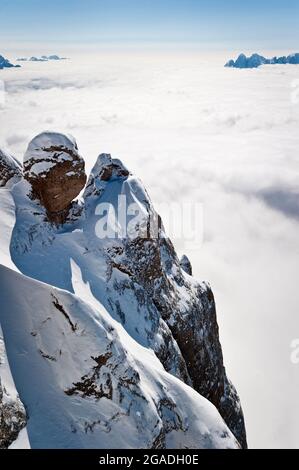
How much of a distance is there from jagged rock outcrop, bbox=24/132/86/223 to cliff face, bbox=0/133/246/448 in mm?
119

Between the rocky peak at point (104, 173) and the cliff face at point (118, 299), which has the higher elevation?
the rocky peak at point (104, 173)

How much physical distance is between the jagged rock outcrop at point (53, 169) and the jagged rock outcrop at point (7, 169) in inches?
48.6

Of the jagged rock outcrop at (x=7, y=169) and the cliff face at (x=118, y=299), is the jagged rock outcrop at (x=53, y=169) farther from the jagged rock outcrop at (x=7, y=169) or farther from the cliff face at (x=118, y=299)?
the jagged rock outcrop at (x=7, y=169)

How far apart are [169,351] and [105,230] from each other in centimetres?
1618

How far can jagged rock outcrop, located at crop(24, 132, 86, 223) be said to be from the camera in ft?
139

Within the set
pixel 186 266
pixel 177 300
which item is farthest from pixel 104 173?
pixel 186 266

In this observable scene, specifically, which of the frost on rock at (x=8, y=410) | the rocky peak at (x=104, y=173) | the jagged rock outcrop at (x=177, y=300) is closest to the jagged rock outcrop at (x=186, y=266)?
the jagged rock outcrop at (x=177, y=300)

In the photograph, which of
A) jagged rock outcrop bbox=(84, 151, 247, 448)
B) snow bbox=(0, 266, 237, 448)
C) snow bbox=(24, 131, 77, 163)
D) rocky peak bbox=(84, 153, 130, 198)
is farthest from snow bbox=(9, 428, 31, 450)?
rocky peak bbox=(84, 153, 130, 198)

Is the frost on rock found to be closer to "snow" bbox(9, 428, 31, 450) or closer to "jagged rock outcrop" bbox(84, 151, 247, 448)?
"snow" bbox(9, 428, 31, 450)

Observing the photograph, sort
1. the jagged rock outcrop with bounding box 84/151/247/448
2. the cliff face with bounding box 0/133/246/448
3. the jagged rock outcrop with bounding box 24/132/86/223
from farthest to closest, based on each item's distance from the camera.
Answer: the jagged rock outcrop with bounding box 84/151/247/448 < the jagged rock outcrop with bounding box 24/132/86/223 < the cliff face with bounding box 0/133/246/448

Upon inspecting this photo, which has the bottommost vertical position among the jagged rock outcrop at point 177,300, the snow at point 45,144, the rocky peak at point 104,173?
the jagged rock outcrop at point 177,300

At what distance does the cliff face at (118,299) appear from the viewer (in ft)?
92.1

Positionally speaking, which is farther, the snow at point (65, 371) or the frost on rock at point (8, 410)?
the snow at point (65, 371)
